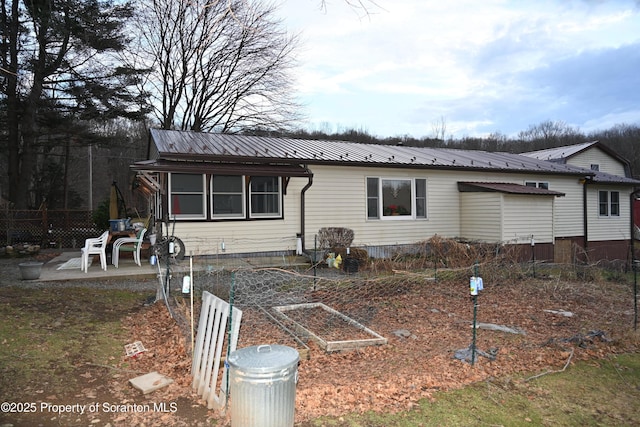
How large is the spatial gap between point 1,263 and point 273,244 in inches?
293

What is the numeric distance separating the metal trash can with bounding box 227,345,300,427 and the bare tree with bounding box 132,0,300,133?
23.0 m

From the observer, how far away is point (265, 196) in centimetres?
1157

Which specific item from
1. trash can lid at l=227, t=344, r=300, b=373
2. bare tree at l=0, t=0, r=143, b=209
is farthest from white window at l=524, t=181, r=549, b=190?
bare tree at l=0, t=0, r=143, b=209

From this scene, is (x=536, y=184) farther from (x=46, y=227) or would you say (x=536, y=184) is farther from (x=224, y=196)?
(x=46, y=227)

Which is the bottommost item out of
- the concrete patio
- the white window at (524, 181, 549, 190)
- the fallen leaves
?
the fallen leaves

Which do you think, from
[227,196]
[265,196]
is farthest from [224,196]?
[265,196]

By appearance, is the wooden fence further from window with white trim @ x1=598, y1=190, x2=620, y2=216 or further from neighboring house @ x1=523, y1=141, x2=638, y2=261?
window with white trim @ x1=598, y1=190, x2=620, y2=216

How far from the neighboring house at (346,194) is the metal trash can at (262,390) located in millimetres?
7620

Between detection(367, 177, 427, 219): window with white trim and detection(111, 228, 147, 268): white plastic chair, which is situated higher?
detection(367, 177, 427, 219): window with white trim

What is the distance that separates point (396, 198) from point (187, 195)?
6614mm

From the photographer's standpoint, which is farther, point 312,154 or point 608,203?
point 608,203

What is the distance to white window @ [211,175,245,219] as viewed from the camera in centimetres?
1095

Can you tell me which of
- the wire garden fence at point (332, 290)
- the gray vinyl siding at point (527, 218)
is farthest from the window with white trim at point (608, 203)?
the wire garden fence at point (332, 290)

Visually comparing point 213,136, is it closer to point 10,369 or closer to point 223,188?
point 223,188
